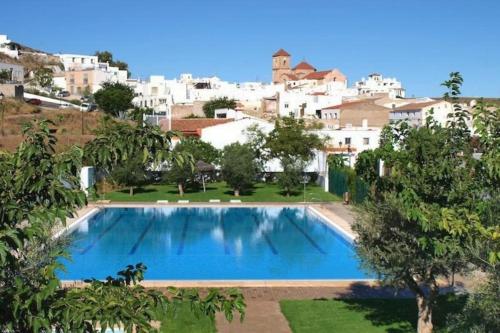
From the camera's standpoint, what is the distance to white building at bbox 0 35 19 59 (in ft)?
370

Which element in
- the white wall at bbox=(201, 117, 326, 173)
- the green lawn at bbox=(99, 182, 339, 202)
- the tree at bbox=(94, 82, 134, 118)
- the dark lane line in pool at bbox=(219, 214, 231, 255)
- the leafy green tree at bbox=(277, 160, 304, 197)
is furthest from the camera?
the tree at bbox=(94, 82, 134, 118)

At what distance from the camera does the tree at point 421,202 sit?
9.99 meters

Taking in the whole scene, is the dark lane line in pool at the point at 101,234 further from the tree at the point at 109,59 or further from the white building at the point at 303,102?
the tree at the point at 109,59

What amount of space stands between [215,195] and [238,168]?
2.31 m

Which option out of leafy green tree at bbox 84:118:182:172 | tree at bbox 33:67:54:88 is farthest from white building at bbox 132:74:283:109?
leafy green tree at bbox 84:118:182:172

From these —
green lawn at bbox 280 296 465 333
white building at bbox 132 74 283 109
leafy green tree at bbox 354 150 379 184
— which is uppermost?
white building at bbox 132 74 283 109

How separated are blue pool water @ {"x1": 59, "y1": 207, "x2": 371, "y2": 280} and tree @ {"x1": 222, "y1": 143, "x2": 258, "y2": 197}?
3300 mm

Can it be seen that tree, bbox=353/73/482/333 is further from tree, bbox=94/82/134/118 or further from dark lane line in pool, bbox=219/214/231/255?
tree, bbox=94/82/134/118

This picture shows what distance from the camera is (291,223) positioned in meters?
30.0

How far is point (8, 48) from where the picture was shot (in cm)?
11638

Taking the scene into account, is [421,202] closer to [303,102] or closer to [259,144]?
[259,144]

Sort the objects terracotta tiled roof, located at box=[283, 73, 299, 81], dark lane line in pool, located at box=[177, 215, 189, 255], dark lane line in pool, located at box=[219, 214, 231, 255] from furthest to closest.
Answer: terracotta tiled roof, located at box=[283, 73, 299, 81], dark lane line in pool, located at box=[177, 215, 189, 255], dark lane line in pool, located at box=[219, 214, 231, 255]

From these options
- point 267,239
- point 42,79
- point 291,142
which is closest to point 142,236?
point 267,239

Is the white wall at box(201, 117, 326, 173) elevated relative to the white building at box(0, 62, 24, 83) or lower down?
lower down
